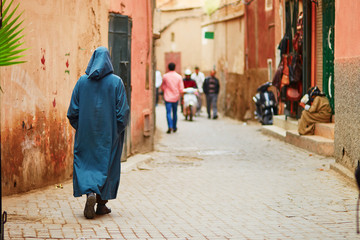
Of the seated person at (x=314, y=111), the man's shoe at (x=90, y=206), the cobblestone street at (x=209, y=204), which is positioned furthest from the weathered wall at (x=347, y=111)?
the man's shoe at (x=90, y=206)

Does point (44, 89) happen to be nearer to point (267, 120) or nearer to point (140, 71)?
point (140, 71)

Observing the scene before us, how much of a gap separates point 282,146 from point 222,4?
1538 centimetres

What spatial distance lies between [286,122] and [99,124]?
1047 centimetres

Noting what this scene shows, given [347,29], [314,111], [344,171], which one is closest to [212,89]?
[314,111]

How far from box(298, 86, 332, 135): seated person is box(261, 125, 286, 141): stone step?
69.5 inches

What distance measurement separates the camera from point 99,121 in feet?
23.6

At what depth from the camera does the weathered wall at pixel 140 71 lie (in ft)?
40.6

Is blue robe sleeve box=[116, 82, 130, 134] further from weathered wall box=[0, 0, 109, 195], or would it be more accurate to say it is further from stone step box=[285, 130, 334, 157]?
stone step box=[285, 130, 334, 157]

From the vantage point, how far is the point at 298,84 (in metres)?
16.5

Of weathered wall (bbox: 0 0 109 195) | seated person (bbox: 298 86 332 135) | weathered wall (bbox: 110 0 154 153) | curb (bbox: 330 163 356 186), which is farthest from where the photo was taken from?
seated person (bbox: 298 86 332 135)

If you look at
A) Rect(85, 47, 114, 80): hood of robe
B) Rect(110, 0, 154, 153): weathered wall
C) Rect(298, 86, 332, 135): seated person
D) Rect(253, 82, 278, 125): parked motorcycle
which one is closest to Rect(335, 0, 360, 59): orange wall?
Rect(298, 86, 332, 135): seated person

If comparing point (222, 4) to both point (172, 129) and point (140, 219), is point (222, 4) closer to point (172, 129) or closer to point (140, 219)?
point (172, 129)

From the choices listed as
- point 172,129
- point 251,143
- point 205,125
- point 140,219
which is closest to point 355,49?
point 140,219

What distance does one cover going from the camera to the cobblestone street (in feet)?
21.2
